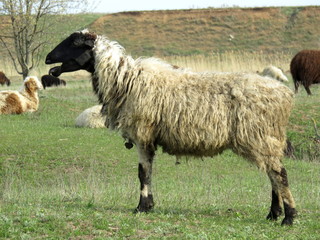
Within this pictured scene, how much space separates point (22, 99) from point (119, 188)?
11.4 metres

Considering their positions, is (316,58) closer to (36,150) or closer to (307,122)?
(307,122)

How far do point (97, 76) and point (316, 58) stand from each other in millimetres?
20416

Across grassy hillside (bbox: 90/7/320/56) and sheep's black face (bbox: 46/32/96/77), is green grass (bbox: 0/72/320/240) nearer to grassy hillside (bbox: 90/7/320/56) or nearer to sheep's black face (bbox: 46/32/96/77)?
sheep's black face (bbox: 46/32/96/77)

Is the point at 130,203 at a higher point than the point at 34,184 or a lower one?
higher

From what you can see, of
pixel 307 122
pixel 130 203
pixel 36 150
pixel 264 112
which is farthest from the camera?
pixel 307 122

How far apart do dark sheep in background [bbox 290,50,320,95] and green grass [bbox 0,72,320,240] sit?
6218 mm

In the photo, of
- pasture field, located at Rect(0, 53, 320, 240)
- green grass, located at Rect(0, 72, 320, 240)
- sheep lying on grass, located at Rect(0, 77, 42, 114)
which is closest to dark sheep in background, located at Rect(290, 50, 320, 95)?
pasture field, located at Rect(0, 53, 320, 240)

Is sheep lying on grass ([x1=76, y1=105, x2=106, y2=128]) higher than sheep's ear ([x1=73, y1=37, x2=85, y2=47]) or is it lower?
lower

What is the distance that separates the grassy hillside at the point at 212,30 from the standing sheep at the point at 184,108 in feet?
178

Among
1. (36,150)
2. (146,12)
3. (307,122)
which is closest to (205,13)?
(146,12)

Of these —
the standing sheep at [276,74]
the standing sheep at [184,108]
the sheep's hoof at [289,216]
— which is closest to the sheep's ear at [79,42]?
the standing sheep at [184,108]

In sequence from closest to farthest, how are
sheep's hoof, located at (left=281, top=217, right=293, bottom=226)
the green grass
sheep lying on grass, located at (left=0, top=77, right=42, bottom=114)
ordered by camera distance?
the green grass
sheep's hoof, located at (left=281, top=217, right=293, bottom=226)
sheep lying on grass, located at (left=0, top=77, right=42, bottom=114)

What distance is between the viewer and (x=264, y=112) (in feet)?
26.5

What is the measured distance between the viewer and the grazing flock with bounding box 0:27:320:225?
807cm
